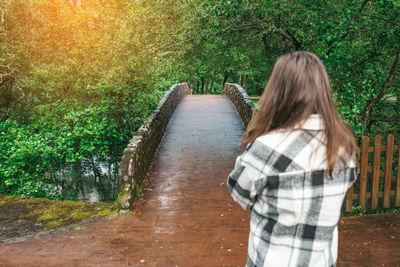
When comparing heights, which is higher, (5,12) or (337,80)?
(5,12)

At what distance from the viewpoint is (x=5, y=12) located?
13.9 metres

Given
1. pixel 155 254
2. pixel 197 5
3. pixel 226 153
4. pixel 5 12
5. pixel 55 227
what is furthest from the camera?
pixel 5 12

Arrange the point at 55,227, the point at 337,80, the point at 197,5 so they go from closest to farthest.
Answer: the point at 55,227 < the point at 337,80 < the point at 197,5

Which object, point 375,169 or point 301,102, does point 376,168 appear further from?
point 301,102

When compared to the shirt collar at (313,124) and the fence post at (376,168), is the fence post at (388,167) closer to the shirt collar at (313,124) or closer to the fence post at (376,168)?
the fence post at (376,168)

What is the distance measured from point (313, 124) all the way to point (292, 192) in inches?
14.2

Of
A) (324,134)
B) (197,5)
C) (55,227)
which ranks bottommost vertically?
(55,227)

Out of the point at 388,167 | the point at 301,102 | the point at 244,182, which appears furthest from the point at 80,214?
the point at 388,167

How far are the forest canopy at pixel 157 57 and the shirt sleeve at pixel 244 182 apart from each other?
450 cm

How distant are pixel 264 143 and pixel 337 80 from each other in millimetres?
5803

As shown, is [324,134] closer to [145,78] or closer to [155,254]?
[155,254]

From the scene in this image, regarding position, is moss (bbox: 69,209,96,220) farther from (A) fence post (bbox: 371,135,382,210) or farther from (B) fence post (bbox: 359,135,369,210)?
(A) fence post (bbox: 371,135,382,210)

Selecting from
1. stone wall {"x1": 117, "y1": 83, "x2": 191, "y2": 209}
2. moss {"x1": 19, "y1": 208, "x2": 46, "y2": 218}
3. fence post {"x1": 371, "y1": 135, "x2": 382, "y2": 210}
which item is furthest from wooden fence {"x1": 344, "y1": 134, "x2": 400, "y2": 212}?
moss {"x1": 19, "y1": 208, "x2": 46, "y2": 218}

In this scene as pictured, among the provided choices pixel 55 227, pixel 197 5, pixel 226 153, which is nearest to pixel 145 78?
pixel 197 5
